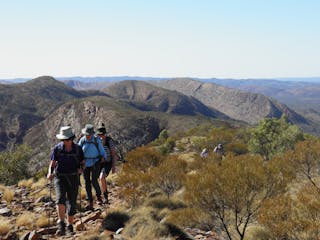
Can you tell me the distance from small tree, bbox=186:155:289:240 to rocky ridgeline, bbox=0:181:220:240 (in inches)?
32.3

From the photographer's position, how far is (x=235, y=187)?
9500 mm

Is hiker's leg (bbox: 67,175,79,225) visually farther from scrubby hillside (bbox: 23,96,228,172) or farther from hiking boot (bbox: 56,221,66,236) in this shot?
scrubby hillside (bbox: 23,96,228,172)

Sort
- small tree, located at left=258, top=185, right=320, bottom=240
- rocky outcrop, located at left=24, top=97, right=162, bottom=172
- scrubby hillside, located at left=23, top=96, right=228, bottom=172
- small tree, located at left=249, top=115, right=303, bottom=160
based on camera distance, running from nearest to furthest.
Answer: small tree, located at left=258, top=185, right=320, bottom=240, small tree, located at left=249, top=115, right=303, bottom=160, rocky outcrop, located at left=24, top=97, right=162, bottom=172, scrubby hillside, located at left=23, top=96, right=228, bottom=172

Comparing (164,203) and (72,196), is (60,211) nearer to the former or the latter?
(72,196)

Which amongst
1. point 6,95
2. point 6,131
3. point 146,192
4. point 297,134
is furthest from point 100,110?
point 146,192

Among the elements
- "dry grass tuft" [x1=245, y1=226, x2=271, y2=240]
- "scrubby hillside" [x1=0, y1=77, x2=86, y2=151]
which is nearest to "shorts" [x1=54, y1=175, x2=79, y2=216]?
"dry grass tuft" [x1=245, y1=226, x2=271, y2=240]

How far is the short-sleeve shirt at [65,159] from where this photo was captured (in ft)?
24.5

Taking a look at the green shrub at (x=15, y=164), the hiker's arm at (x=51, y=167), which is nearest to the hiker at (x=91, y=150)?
the hiker's arm at (x=51, y=167)

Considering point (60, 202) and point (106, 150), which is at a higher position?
point (106, 150)

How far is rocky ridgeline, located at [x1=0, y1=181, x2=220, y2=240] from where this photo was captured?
23.8ft

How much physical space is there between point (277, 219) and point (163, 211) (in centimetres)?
309

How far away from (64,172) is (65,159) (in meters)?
0.27

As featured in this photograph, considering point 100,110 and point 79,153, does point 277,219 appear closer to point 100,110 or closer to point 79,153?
point 79,153

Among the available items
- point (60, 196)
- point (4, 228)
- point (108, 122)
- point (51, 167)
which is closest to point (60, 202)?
point (60, 196)
